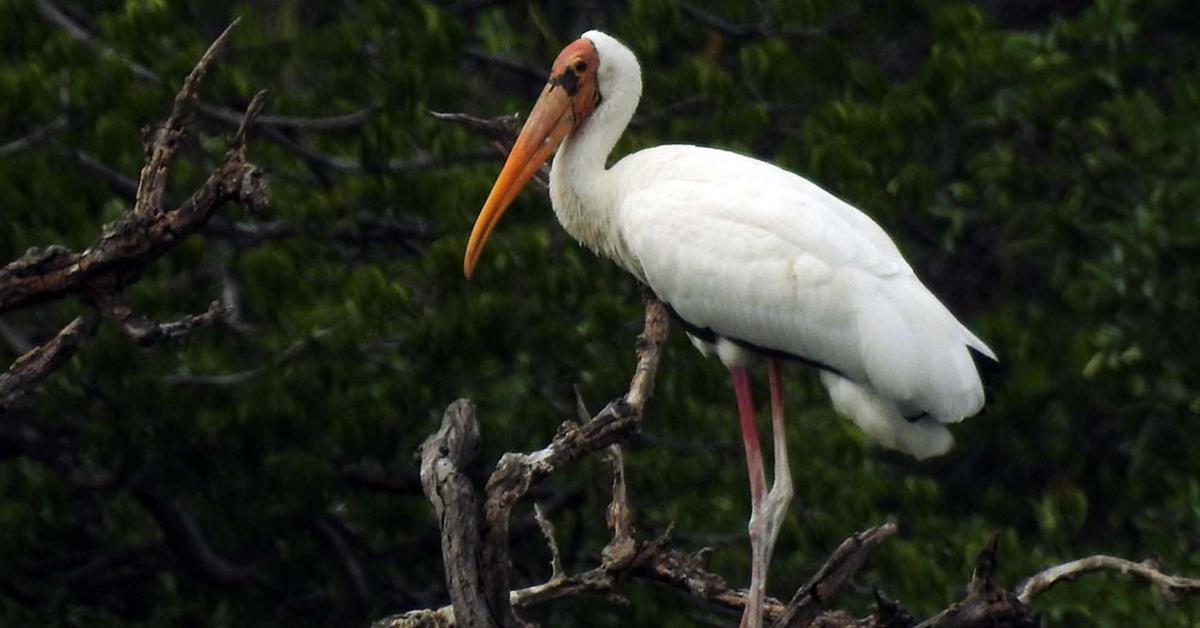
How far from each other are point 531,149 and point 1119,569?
2116mm

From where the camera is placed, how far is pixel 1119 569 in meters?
6.68

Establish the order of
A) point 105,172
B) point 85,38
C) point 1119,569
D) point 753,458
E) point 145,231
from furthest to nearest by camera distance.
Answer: point 85,38, point 105,172, point 753,458, point 1119,569, point 145,231

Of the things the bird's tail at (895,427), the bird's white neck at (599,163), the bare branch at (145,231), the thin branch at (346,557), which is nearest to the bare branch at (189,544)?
the thin branch at (346,557)

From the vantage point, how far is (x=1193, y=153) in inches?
401

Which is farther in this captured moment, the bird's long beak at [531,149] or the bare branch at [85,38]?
the bare branch at [85,38]

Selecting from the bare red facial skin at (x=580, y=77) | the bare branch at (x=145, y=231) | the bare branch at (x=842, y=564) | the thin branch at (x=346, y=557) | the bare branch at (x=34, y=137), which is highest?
the bare branch at (x=145, y=231)

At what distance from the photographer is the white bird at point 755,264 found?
7.38 metres

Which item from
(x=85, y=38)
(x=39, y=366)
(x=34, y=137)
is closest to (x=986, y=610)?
(x=39, y=366)

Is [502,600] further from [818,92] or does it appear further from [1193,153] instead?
[1193,153]

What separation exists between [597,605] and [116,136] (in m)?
2.24

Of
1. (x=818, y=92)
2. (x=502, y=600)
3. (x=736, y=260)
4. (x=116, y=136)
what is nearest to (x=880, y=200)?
(x=818, y=92)

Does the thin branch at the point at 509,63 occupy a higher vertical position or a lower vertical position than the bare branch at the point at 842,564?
higher

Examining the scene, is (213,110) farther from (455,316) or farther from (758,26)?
(758,26)

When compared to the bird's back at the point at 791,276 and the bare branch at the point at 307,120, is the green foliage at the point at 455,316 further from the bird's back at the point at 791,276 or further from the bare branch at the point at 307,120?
the bird's back at the point at 791,276
